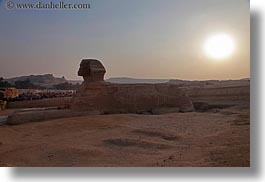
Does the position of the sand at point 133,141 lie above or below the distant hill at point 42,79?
below

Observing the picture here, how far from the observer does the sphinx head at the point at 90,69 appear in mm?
2682

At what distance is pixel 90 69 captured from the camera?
2.67 metres

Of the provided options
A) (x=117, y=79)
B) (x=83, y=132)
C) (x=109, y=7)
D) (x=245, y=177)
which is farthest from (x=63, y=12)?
(x=245, y=177)

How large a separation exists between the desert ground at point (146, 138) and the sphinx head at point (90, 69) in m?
0.21

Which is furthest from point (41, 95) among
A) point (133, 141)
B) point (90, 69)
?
point (133, 141)

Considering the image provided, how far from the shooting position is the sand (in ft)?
8.85

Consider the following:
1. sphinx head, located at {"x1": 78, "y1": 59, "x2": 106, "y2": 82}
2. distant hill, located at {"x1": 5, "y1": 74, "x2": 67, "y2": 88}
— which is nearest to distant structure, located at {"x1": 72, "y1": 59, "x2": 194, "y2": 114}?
sphinx head, located at {"x1": 78, "y1": 59, "x2": 106, "y2": 82}

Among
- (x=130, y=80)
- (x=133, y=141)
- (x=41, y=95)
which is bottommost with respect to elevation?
(x=133, y=141)

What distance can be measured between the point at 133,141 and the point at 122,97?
9.4 inches

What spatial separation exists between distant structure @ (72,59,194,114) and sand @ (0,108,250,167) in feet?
0.15

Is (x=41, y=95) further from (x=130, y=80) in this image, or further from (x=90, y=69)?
(x=130, y=80)

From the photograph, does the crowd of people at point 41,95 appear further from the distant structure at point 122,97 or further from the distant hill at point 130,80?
the distant hill at point 130,80

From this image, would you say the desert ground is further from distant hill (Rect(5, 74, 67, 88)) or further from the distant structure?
distant hill (Rect(5, 74, 67, 88))

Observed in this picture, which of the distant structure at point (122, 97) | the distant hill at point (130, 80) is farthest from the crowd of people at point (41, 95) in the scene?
the distant hill at point (130, 80)
